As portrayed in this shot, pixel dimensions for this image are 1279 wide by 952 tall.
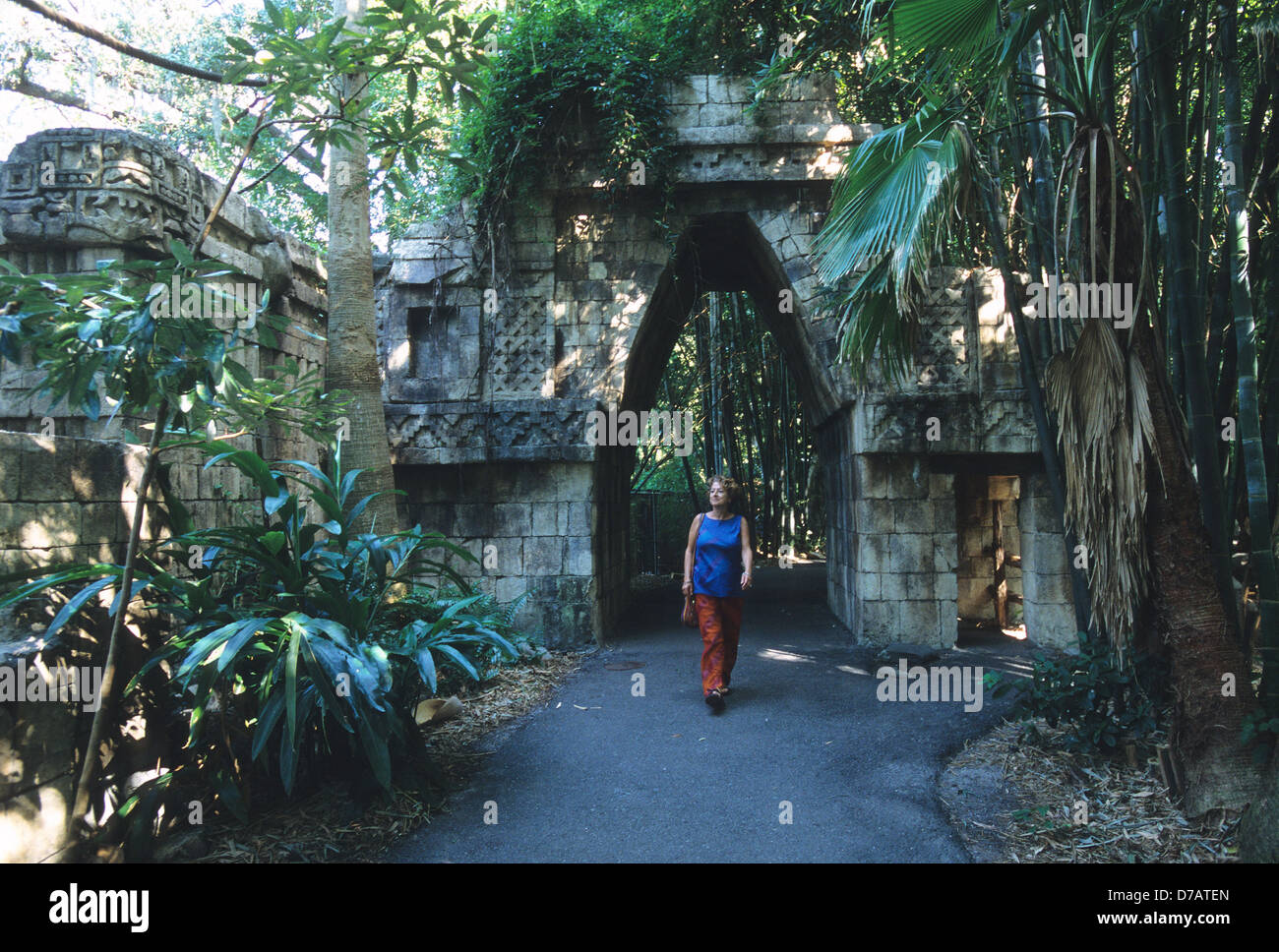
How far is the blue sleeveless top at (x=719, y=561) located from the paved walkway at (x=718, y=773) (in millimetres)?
849

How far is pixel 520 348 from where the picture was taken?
293 inches

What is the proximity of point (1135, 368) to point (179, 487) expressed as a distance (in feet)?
15.6

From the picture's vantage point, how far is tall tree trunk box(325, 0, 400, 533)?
5.77 m

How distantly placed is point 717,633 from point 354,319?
11.5 ft

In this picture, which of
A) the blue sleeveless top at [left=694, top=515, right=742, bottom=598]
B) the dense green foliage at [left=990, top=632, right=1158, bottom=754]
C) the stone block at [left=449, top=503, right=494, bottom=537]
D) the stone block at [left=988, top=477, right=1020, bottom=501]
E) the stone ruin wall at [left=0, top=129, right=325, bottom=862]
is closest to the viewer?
the stone ruin wall at [left=0, top=129, right=325, bottom=862]

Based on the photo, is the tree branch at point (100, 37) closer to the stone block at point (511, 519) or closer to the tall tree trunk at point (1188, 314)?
the stone block at point (511, 519)

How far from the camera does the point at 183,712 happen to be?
11.0ft

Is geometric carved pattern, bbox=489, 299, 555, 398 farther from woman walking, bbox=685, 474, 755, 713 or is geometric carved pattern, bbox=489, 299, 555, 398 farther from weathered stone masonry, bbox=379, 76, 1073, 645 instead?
woman walking, bbox=685, 474, 755, 713

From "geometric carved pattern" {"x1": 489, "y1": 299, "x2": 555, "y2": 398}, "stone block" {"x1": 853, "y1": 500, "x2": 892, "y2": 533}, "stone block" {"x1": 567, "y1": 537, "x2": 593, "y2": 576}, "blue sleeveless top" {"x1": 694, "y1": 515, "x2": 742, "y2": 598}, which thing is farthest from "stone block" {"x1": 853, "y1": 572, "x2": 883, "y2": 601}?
"geometric carved pattern" {"x1": 489, "y1": 299, "x2": 555, "y2": 398}

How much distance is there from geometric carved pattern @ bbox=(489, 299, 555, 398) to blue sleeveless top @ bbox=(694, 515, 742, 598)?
8.96 feet

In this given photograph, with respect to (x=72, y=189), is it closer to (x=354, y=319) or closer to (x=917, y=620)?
(x=354, y=319)

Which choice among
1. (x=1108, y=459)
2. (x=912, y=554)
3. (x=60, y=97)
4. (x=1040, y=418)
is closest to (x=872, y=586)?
(x=912, y=554)

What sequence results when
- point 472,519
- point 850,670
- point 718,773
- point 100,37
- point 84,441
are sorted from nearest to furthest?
point 84,441
point 718,773
point 100,37
point 850,670
point 472,519

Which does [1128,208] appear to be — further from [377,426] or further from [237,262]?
[237,262]
